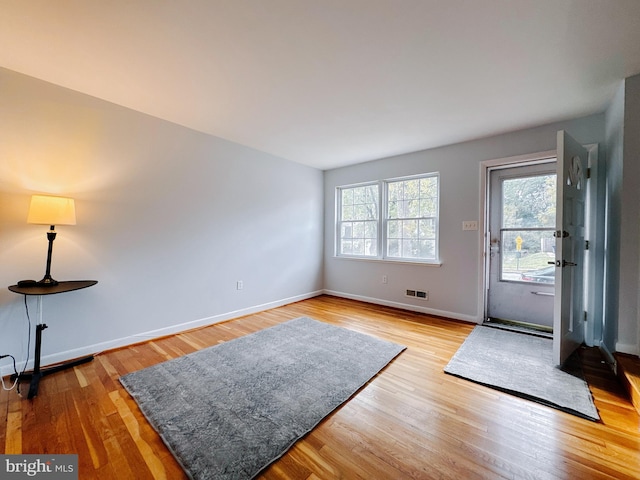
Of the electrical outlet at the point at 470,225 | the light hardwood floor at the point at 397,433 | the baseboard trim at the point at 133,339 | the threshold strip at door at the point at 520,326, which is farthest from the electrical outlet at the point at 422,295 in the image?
the baseboard trim at the point at 133,339

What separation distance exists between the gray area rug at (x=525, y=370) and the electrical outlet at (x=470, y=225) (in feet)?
4.44

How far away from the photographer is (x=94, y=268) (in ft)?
8.13

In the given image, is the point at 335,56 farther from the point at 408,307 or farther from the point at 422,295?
the point at 408,307

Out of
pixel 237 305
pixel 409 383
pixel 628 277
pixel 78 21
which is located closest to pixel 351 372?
pixel 409 383

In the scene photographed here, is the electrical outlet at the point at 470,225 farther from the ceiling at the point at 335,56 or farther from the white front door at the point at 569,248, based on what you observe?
the ceiling at the point at 335,56

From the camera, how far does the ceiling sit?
148 cm

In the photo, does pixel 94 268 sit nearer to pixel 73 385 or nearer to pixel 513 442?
pixel 73 385

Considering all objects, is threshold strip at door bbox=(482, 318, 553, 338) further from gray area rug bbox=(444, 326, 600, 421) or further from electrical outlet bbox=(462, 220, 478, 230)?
electrical outlet bbox=(462, 220, 478, 230)

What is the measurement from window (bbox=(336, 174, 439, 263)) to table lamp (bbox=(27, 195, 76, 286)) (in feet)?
12.4

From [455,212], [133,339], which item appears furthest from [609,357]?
[133,339]

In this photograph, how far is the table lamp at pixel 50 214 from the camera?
1973mm

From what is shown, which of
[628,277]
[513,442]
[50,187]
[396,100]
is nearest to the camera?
[513,442]

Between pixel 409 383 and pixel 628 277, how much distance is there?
1.98 m
